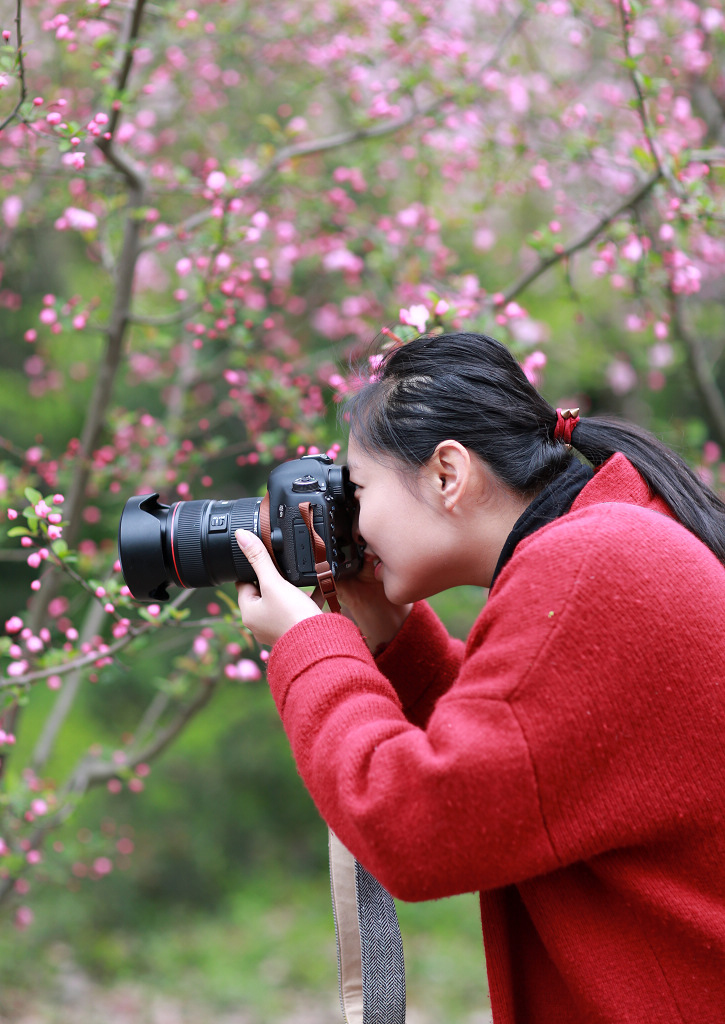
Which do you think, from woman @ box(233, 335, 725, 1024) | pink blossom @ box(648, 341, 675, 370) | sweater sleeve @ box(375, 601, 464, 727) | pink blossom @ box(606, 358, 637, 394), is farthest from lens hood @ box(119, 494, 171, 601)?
pink blossom @ box(606, 358, 637, 394)

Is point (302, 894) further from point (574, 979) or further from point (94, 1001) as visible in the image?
point (574, 979)

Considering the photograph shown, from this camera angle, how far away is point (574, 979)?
3.14 feet

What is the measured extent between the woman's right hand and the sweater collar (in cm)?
30

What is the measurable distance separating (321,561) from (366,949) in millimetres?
505

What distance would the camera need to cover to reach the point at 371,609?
1.39 m

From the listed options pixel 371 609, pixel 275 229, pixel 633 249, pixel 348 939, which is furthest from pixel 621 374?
pixel 348 939

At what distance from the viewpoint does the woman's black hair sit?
1.13 metres

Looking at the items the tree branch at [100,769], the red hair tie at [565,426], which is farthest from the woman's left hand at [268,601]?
the tree branch at [100,769]

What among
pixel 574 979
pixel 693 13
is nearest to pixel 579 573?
pixel 574 979

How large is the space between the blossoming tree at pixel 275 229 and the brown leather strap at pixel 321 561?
347mm

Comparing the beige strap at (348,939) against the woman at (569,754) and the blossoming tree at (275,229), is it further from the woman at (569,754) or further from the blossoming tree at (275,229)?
the blossoming tree at (275,229)

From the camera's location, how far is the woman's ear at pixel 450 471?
1114 millimetres

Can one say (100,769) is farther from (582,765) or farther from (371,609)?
(582,765)

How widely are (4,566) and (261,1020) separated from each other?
8.69 ft
